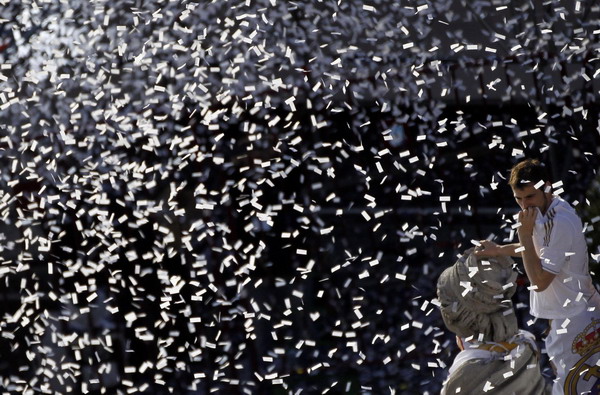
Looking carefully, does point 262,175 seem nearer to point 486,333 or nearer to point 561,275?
point 561,275

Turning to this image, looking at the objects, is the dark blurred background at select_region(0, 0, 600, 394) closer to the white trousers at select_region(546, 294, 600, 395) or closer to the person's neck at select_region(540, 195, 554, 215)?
the white trousers at select_region(546, 294, 600, 395)

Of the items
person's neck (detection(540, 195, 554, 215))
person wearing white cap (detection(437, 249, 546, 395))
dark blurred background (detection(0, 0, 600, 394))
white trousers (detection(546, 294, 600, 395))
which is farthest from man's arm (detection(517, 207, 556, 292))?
dark blurred background (detection(0, 0, 600, 394))

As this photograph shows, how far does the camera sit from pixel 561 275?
445cm

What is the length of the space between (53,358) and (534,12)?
4937 mm

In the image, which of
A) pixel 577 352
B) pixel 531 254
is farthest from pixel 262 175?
pixel 577 352

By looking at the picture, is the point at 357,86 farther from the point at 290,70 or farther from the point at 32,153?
the point at 32,153

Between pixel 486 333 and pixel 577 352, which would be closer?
pixel 486 333

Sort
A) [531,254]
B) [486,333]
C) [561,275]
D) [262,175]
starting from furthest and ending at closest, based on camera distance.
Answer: [262,175]
[561,275]
[531,254]
[486,333]

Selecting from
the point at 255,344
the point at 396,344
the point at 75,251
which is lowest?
the point at 396,344

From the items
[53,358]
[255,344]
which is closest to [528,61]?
[255,344]

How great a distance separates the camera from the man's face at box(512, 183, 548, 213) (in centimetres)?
441

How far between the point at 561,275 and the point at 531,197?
0.39m

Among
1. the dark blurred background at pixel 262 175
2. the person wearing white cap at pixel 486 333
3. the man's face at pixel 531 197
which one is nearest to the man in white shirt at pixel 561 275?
the man's face at pixel 531 197

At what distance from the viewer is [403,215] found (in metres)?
9.05
